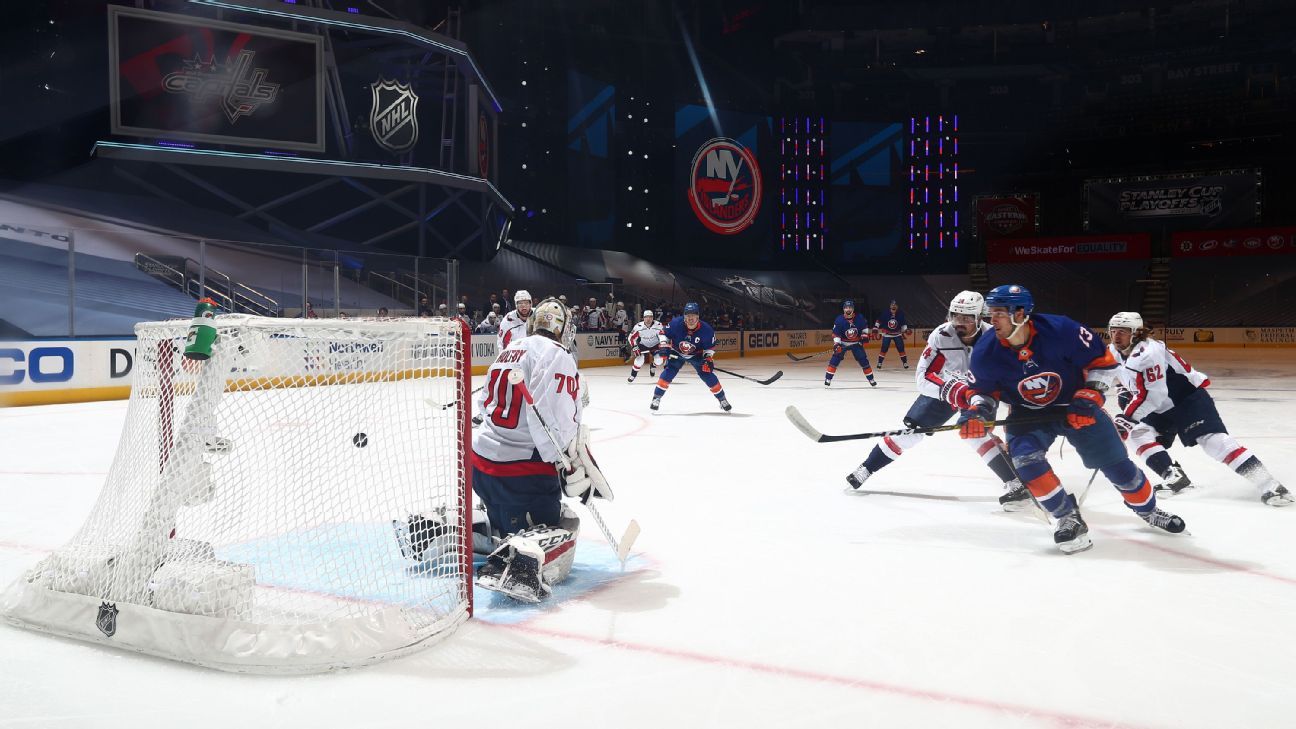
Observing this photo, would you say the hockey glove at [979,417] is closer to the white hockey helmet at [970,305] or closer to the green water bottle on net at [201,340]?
the white hockey helmet at [970,305]

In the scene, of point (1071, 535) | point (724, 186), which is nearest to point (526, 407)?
point (1071, 535)

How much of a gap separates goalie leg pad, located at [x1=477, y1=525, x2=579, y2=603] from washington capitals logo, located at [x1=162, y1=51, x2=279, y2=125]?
1598 cm

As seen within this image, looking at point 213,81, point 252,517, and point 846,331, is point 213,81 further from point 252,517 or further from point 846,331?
point 252,517

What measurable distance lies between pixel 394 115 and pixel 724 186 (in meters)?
13.0

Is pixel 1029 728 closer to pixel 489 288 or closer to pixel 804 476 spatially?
pixel 804 476

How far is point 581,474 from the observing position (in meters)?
3.43

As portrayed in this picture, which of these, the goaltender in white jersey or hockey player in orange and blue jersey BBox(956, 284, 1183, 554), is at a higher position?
the goaltender in white jersey

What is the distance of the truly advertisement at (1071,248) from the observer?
95.6ft

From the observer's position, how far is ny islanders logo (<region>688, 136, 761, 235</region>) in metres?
28.7

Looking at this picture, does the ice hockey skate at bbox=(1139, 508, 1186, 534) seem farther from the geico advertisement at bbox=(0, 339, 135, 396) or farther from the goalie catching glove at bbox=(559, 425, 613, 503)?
the geico advertisement at bbox=(0, 339, 135, 396)

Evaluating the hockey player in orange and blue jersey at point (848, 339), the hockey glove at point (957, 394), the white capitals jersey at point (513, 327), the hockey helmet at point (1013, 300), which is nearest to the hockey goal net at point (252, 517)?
the hockey helmet at point (1013, 300)

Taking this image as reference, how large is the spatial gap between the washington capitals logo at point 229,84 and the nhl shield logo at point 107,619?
16064 millimetres

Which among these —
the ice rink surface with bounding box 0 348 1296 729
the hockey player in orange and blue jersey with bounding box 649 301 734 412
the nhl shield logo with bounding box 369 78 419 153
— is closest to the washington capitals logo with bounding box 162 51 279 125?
the nhl shield logo with bounding box 369 78 419 153

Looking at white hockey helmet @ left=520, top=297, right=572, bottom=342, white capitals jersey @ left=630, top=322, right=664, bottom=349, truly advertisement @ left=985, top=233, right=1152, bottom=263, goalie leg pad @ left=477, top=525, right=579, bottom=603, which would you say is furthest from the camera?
truly advertisement @ left=985, top=233, right=1152, bottom=263
